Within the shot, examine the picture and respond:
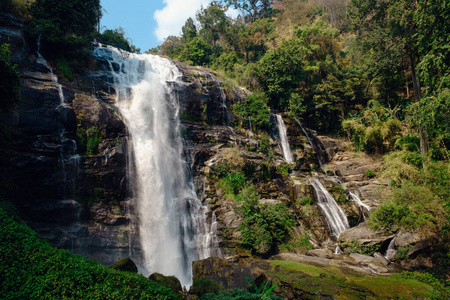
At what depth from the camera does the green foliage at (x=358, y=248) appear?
41.5 feet

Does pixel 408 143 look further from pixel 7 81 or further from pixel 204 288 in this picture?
pixel 7 81

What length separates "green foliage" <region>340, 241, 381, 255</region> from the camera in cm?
1266

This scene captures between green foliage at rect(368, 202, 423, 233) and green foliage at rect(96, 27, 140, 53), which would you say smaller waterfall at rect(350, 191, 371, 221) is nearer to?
green foliage at rect(368, 202, 423, 233)

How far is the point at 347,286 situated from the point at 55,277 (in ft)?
25.7

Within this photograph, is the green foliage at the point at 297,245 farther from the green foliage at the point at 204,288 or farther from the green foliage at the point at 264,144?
the green foliage at the point at 264,144

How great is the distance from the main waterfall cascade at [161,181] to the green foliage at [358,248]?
692 centimetres

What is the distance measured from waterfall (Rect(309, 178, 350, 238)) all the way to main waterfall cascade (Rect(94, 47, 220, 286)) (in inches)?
296

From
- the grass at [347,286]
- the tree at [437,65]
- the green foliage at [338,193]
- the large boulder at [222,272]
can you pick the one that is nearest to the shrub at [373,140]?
the green foliage at [338,193]

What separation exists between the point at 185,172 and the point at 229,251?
575 centimetres

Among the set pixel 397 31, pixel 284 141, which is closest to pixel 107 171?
pixel 284 141

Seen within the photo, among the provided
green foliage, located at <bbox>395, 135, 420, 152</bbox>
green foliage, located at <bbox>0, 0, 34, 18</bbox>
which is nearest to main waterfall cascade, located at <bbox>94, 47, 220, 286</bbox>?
green foliage, located at <bbox>0, 0, 34, 18</bbox>

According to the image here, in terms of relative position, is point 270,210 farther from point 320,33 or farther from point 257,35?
point 257,35

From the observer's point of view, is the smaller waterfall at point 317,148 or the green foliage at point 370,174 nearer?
the green foliage at point 370,174

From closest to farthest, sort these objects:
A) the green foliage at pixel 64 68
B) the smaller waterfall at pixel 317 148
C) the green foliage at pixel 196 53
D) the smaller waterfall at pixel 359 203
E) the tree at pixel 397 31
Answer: the green foliage at pixel 64 68, the smaller waterfall at pixel 359 203, the tree at pixel 397 31, the smaller waterfall at pixel 317 148, the green foliage at pixel 196 53
